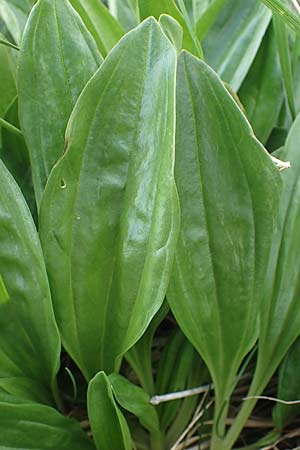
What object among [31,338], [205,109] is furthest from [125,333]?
[205,109]

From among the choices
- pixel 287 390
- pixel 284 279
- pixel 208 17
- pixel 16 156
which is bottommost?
pixel 287 390

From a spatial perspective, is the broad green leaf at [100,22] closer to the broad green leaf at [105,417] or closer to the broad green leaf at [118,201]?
the broad green leaf at [118,201]

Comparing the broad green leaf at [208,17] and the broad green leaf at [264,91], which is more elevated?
the broad green leaf at [208,17]

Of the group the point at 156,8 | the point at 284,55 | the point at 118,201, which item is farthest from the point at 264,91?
the point at 118,201

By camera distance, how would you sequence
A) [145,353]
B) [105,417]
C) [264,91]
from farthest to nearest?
1. [264,91]
2. [145,353]
3. [105,417]

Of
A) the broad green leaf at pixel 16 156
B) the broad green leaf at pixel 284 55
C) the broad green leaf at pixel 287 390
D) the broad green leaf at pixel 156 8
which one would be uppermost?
the broad green leaf at pixel 156 8

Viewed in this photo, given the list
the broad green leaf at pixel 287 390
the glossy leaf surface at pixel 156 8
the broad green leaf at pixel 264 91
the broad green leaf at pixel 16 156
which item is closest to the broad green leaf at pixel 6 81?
the broad green leaf at pixel 16 156

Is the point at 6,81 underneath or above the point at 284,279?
above

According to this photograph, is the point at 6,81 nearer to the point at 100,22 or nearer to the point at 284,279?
the point at 100,22
